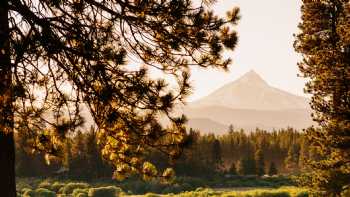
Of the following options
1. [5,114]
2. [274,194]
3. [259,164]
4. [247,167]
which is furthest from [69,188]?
[5,114]

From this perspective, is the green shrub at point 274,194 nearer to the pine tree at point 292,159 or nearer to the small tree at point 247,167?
the small tree at point 247,167

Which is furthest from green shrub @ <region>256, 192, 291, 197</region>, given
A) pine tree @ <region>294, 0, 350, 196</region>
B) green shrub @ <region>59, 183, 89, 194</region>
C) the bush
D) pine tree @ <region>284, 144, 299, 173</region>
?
pine tree @ <region>284, 144, 299, 173</region>

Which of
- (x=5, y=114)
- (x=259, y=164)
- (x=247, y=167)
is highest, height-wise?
(x=259, y=164)

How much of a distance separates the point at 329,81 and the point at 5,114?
41.8 ft

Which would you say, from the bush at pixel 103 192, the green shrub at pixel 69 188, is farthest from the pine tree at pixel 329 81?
the green shrub at pixel 69 188

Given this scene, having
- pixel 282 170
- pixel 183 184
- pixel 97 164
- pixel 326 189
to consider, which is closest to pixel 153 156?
pixel 97 164

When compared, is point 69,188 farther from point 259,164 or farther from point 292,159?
point 292,159

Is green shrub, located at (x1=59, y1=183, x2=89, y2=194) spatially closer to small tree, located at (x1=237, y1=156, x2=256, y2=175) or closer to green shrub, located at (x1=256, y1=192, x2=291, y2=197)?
green shrub, located at (x1=256, y1=192, x2=291, y2=197)

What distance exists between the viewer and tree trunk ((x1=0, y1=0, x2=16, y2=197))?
809 centimetres

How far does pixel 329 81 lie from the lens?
18.3 metres

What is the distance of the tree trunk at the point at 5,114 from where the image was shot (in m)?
8.09

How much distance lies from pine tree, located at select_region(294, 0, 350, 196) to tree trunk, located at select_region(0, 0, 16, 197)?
38.8ft

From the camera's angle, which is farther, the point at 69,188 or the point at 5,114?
the point at 69,188

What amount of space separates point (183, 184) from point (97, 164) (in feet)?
61.3
